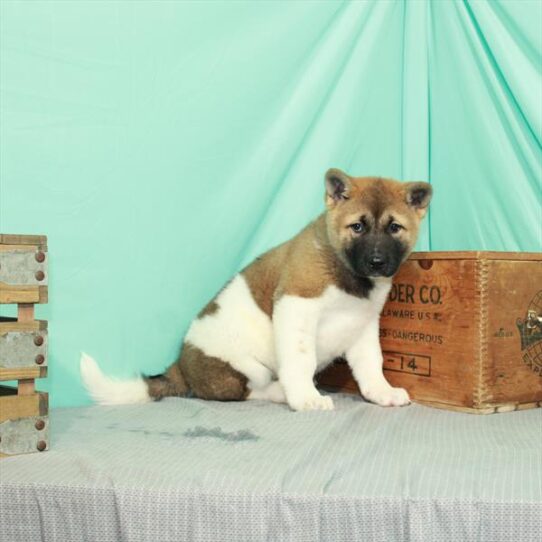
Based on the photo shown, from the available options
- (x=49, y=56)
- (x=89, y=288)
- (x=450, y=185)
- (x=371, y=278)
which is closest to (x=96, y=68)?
(x=49, y=56)

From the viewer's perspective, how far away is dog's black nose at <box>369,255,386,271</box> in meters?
2.96

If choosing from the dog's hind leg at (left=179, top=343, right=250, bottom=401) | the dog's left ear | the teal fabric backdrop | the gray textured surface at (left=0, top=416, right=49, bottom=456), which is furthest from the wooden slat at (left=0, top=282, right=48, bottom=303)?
the dog's left ear

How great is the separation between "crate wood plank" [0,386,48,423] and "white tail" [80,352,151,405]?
80 cm

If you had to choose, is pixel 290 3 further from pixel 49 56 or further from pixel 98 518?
pixel 98 518

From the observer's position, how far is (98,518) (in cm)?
199

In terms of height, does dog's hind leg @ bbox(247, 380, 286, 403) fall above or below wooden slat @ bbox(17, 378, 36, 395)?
below

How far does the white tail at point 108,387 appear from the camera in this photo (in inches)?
127

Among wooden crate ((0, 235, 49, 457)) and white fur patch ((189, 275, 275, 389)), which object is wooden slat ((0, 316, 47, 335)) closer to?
wooden crate ((0, 235, 49, 457))

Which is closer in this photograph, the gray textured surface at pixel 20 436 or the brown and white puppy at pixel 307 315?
the gray textured surface at pixel 20 436

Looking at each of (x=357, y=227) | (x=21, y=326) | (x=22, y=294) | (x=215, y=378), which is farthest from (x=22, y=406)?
(x=357, y=227)

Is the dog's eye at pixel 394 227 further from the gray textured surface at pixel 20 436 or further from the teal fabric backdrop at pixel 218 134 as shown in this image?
the gray textured surface at pixel 20 436

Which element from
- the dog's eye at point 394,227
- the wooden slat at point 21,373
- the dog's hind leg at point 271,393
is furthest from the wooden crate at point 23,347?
the dog's eye at point 394,227

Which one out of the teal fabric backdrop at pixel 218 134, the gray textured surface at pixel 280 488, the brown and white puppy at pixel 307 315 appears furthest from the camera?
the teal fabric backdrop at pixel 218 134

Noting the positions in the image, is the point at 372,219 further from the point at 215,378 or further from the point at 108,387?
→ the point at 108,387
